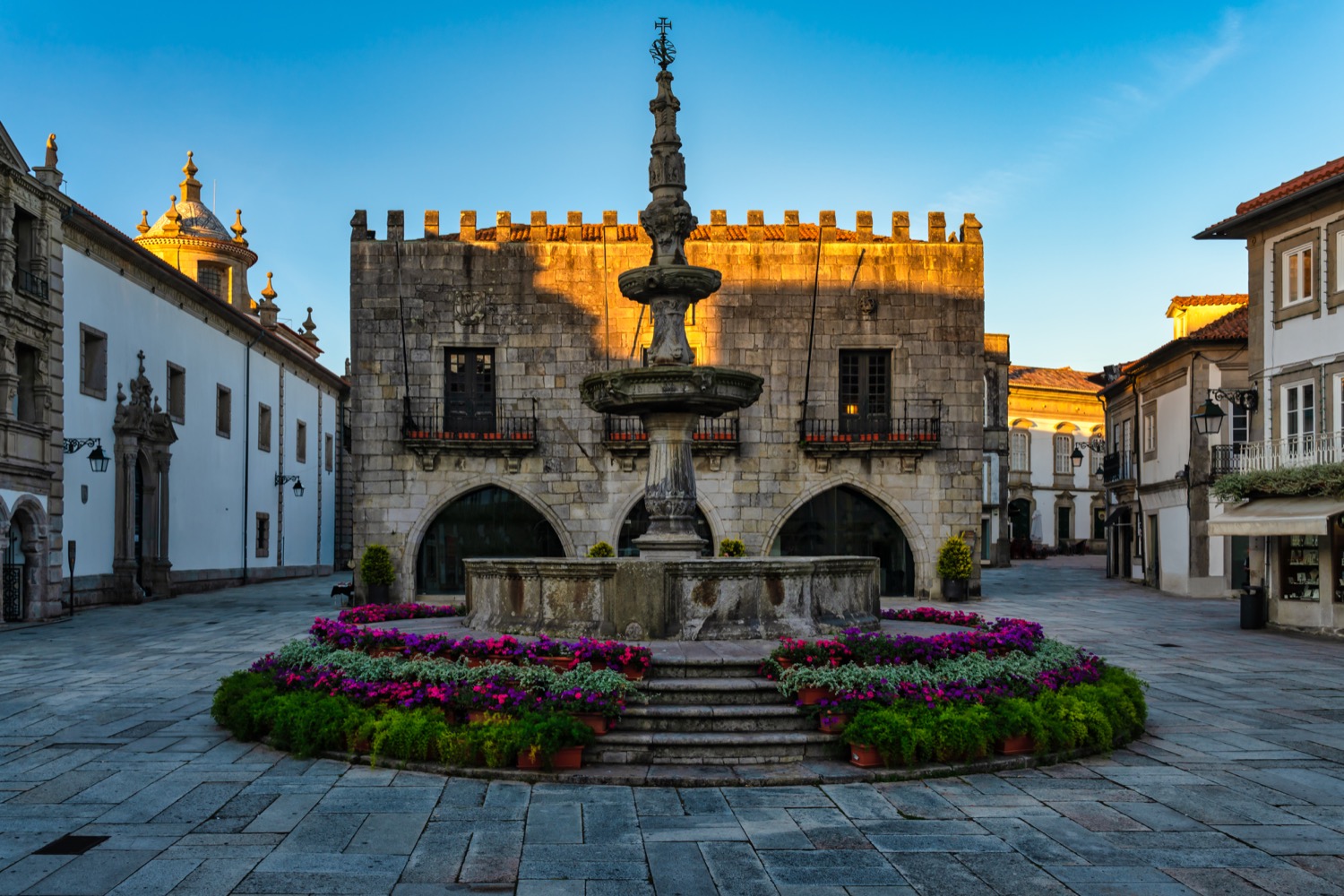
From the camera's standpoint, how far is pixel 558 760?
8188 mm

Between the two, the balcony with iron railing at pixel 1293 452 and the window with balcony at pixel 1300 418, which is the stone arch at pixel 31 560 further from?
the window with balcony at pixel 1300 418

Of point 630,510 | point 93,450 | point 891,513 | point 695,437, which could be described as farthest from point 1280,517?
point 93,450

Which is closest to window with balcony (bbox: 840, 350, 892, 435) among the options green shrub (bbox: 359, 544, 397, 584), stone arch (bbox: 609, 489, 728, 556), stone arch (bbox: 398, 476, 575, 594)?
stone arch (bbox: 609, 489, 728, 556)

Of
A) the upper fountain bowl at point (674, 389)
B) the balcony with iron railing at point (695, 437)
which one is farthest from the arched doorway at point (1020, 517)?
the upper fountain bowl at point (674, 389)

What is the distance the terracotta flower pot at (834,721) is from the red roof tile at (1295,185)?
1828cm

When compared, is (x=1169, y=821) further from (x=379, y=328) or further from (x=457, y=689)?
(x=379, y=328)

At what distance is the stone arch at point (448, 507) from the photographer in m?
25.2

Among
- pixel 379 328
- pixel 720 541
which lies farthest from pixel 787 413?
pixel 379 328

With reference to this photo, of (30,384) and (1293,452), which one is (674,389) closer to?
(1293,452)

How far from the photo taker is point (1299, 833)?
6.89 meters

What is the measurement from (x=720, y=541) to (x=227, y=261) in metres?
29.9

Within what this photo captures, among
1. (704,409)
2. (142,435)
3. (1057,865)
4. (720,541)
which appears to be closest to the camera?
(1057,865)

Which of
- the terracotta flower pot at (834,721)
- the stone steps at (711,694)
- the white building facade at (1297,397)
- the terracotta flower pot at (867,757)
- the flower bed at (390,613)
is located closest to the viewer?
the terracotta flower pot at (867,757)

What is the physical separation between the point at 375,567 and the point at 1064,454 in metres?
46.3
